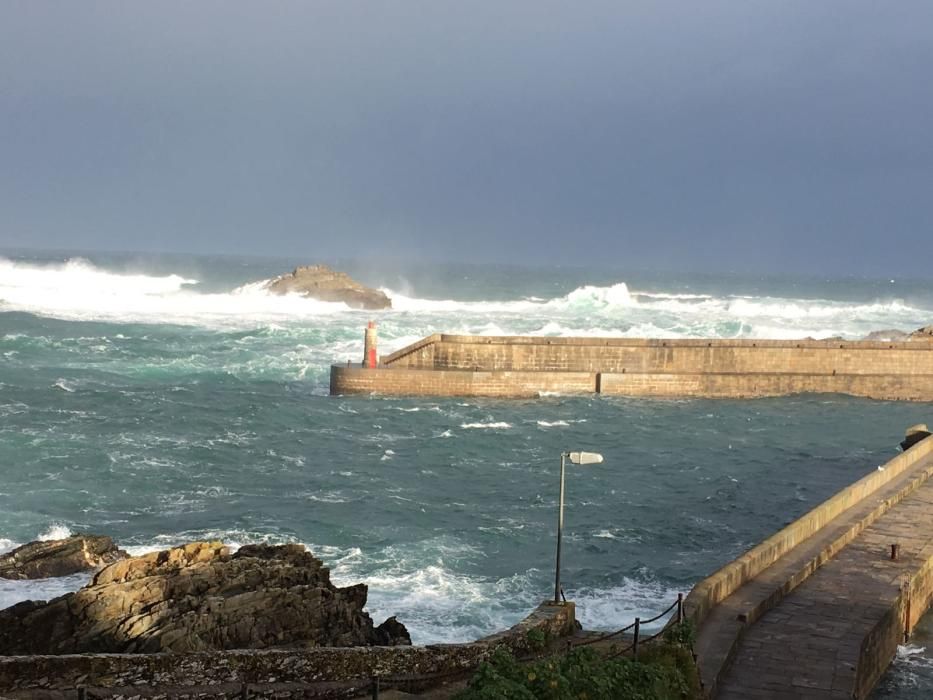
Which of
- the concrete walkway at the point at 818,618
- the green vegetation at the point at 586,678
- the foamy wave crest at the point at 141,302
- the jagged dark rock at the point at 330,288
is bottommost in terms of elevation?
the concrete walkway at the point at 818,618

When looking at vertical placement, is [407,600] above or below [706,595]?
below

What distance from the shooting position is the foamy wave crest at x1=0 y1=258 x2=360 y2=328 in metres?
67.2

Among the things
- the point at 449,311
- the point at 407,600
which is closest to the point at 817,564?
the point at 407,600

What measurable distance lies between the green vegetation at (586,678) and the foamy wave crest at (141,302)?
5158 cm

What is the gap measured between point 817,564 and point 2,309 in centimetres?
6318

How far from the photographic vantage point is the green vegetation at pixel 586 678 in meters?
9.54

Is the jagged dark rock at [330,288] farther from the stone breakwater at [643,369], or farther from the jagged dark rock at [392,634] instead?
the jagged dark rock at [392,634]

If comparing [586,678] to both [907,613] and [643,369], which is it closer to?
[907,613]

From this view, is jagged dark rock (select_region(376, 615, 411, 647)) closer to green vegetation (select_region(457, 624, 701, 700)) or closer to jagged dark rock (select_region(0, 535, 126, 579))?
green vegetation (select_region(457, 624, 701, 700))

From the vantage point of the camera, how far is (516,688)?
9.39 metres

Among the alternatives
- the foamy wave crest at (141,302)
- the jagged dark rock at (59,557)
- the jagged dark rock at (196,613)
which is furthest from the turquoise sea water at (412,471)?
the foamy wave crest at (141,302)

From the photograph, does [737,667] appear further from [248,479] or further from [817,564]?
[248,479]

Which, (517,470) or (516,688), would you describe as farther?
(517,470)

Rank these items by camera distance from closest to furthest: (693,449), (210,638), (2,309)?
(210,638), (693,449), (2,309)
